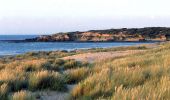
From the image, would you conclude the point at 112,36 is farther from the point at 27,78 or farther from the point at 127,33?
the point at 27,78

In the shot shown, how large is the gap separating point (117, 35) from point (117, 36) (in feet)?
3.47

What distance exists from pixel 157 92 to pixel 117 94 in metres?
Answer: 0.75

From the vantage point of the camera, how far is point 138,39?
401ft

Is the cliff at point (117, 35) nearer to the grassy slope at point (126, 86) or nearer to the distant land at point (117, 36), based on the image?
the distant land at point (117, 36)

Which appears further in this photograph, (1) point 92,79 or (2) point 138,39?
(2) point 138,39

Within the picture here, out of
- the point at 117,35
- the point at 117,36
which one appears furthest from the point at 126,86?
the point at 117,35

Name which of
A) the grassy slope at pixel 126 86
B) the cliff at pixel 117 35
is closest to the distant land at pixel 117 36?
the cliff at pixel 117 35

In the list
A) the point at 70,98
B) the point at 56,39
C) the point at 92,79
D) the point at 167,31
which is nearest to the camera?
the point at 70,98

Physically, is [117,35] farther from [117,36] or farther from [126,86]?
[126,86]

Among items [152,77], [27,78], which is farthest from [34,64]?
[152,77]

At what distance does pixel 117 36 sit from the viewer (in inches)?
5177

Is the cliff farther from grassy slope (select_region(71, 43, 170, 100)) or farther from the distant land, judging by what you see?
grassy slope (select_region(71, 43, 170, 100))

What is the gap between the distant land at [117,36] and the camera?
123m

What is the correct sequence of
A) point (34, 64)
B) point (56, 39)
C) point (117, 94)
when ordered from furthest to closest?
1. point (56, 39)
2. point (34, 64)
3. point (117, 94)
